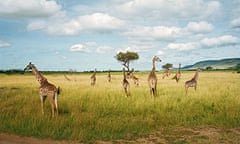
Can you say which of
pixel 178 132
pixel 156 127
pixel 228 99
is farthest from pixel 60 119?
pixel 228 99

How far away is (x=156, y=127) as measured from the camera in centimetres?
1324

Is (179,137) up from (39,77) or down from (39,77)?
down

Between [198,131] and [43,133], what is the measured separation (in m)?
6.17

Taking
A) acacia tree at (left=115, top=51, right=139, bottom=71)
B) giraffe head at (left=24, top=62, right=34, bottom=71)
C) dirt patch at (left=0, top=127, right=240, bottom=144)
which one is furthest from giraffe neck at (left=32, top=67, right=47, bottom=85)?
acacia tree at (left=115, top=51, right=139, bottom=71)

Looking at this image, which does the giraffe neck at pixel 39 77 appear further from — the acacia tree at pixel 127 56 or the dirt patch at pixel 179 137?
the acacia tree at pixel 127 56

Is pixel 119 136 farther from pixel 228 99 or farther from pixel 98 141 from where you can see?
pixel 228 99

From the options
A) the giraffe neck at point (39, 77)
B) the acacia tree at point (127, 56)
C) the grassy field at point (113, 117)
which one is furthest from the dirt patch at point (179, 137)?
the acacia tree at point (127, 56)

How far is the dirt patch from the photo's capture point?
427 inches

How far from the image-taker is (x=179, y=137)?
11.7 m

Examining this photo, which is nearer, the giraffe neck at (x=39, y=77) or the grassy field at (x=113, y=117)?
the grassy field at (x=113, y=117)

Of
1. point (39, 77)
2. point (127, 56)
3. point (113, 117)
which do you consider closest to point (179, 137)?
point (113, 117)

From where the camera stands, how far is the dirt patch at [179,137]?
10.9m

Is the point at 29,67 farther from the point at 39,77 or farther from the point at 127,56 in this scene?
the point at 127,56

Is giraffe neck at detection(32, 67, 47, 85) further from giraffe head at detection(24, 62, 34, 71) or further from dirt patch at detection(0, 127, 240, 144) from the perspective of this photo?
dirt patch at detection(0, 127, 240, 144)
